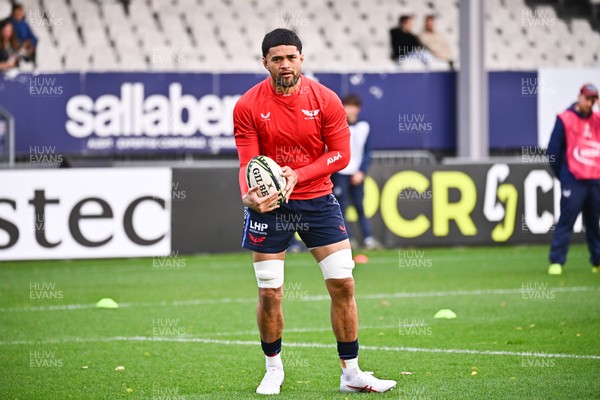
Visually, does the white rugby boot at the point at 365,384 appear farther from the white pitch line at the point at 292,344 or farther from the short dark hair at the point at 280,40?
the short dark hair at the point at 280,40

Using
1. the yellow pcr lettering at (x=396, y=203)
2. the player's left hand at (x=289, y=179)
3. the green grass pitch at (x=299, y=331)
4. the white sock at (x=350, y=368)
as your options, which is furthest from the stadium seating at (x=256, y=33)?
the white sock at (x=350, y=368)

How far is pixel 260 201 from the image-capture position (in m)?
6.80

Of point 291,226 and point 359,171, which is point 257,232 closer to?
point 291,226

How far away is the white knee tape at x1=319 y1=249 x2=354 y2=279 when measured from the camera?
705 cm

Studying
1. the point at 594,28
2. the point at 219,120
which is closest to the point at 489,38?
the point at 594,28

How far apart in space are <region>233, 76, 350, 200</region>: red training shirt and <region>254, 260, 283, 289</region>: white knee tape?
1.45ft

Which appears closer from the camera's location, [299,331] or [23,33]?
[299,331]

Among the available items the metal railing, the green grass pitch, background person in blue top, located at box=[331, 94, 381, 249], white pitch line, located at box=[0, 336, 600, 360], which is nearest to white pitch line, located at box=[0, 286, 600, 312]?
the green grass pitch

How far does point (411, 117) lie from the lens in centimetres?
2166

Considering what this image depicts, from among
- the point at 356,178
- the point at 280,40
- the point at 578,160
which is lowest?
the point at 356,178

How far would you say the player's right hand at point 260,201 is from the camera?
22.3 ft

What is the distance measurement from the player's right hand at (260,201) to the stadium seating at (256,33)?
47.5 feet

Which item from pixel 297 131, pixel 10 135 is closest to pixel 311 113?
pixel 297 131

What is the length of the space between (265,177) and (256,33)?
1761 cm
